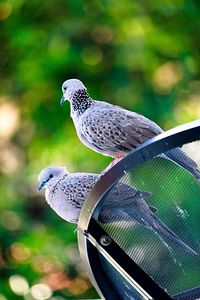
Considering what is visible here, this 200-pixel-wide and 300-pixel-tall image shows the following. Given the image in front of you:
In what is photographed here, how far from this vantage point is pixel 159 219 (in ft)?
3.81

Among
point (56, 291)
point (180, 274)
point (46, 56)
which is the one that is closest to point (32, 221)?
point (56, 291)

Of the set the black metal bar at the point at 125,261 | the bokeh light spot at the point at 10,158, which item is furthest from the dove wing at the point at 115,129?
the bokeh light spot at the point at 10,158

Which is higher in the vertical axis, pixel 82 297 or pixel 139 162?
pixel 139 162

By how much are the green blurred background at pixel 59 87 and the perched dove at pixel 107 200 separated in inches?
48.1

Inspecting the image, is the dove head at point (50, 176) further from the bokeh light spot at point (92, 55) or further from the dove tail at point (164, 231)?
the bokeh light spot at point (92, 55)

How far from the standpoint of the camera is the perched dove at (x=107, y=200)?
3.77ft

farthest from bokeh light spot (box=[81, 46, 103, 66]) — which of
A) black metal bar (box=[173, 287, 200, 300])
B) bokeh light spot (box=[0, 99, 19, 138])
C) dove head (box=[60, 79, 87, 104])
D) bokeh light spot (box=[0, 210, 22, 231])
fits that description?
black metal bar (box=[173, 287, 200, 300])

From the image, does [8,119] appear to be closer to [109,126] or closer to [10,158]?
[10,158]

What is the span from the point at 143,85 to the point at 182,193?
144 cm

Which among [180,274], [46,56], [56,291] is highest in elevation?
[46,56]

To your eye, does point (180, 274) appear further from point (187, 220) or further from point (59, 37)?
point (59, 37)

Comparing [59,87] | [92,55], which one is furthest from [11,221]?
[92,55]

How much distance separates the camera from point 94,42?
8.47 ft

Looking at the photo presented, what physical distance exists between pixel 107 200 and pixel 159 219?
0.07 m
